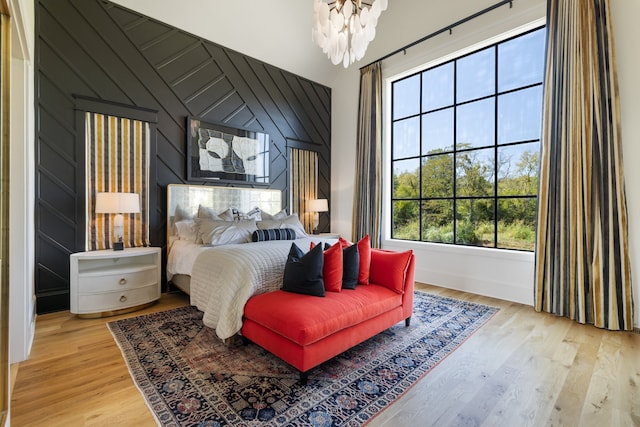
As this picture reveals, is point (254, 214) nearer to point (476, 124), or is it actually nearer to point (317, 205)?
point (317, 205)

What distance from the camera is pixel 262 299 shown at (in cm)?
222

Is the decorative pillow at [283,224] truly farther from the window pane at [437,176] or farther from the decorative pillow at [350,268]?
the window pane at [437,176]

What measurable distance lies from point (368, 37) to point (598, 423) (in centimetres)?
296

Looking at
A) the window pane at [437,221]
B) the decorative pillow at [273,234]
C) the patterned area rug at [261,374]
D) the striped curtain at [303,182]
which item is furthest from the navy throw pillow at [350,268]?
the striped curtain at [303,182]

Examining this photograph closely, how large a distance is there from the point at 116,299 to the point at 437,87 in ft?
16.3

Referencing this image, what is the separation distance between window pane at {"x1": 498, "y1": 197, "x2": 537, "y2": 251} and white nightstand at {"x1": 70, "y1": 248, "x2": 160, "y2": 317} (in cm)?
424

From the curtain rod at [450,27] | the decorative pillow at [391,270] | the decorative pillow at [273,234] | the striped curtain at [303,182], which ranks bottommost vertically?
the decorative pillow at [391,270]

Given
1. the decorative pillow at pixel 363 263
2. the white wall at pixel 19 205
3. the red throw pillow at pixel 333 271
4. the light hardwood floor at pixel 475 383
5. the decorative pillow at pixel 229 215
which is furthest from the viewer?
the decorative pillow at pixel 229 215

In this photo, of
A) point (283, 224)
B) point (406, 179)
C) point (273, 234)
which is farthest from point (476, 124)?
point (273, 234)

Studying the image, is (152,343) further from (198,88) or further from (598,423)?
(198,88)

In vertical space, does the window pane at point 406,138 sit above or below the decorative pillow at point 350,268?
above

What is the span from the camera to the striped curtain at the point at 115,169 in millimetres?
3307

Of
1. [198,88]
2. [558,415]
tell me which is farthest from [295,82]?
[558,415]

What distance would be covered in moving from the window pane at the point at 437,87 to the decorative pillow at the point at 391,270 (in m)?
Result: 2.90
